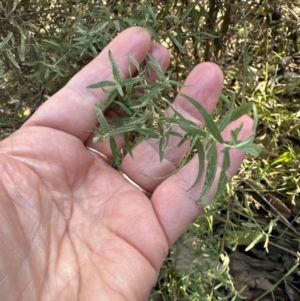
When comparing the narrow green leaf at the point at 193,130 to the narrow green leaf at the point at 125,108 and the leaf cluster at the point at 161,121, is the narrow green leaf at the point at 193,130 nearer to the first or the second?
the leaf cluster at the point at 161,121

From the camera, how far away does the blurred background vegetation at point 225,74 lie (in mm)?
1324

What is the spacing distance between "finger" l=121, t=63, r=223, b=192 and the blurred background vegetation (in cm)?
7

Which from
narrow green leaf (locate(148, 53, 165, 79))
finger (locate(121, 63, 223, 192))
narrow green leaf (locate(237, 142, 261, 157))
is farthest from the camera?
finger (locate(121, 63, 223, 192))

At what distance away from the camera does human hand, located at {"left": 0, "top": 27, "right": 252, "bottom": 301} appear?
1157 millimetres

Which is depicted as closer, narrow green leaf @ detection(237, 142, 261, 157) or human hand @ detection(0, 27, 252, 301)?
narrow green leaf @ detection(237, 142, 261, 157)

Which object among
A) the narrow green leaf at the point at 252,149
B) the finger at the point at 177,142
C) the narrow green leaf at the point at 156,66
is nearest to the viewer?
the narrow green leaf at the point at 252,149

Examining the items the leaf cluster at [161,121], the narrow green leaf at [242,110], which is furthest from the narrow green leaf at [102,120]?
Answer: the narrow green leaf at [242,110]

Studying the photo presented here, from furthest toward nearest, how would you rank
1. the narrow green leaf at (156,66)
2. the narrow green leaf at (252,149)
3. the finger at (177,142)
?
the finger at (177,142)
the narrow green leaf at (156,66)
the narrow green leaf at (252,149)

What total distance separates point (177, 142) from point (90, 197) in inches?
9.1

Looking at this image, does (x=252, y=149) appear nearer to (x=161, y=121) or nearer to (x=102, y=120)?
(x=161, y=121)

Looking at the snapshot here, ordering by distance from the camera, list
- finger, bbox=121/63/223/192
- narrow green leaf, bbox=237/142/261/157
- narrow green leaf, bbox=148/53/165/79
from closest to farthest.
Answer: narrow green leaf, bbox=237/142/261/157 < narrow green leaf, bbox=148/53/165/79 < finger, bbox=121/63/223/192

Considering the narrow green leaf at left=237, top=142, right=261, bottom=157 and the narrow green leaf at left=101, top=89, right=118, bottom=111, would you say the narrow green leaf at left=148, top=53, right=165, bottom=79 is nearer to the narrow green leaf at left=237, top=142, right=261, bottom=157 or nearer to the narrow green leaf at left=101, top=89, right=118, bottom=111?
the narrow green leaf at left=101, top=89, right=118, bottom=111

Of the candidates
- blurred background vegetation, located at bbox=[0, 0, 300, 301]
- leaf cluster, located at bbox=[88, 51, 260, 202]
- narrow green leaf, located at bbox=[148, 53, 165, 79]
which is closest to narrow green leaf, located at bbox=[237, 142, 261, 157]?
leaf cluster, located at bbox=[88, 51, 260, 202]

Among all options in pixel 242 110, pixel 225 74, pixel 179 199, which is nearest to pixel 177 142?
pixel 179 199
